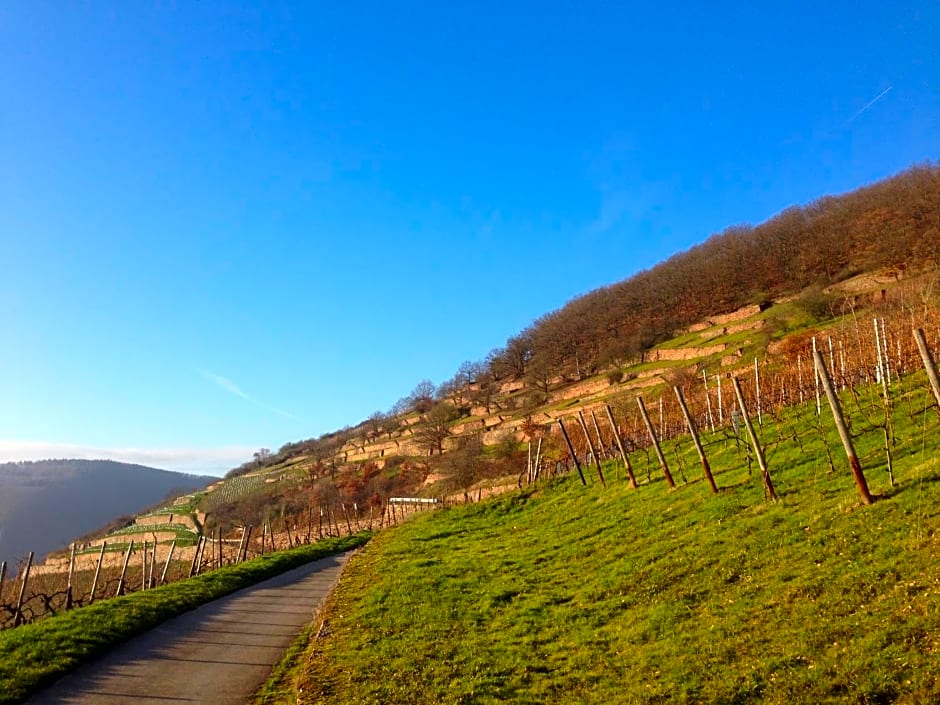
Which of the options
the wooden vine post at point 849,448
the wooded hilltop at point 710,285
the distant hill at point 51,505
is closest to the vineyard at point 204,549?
the wooden vine post at point 849,448

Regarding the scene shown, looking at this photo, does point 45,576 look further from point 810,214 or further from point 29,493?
point 29,493

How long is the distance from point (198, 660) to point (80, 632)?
3125 millimetres

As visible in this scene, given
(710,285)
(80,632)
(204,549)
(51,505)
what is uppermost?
(710,285)

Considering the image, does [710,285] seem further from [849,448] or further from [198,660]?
[198,660]

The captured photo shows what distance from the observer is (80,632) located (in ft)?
38.5

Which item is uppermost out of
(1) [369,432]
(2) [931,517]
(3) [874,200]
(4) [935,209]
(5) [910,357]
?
(3) [874,200]

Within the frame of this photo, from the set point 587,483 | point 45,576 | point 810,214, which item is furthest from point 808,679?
point 810,214

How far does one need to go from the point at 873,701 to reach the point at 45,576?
74.0 metres

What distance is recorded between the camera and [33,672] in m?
9.51

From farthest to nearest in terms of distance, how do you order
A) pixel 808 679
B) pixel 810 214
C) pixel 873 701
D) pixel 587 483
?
pixel 810 214, pixel 587 483, pixel 808 679, pixel 873 701

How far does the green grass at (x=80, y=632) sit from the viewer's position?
948 cm

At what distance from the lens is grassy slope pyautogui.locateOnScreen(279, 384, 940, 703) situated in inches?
242

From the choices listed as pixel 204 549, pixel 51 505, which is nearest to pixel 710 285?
pixel 204 549

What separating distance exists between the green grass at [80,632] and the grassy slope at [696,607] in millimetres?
4105
